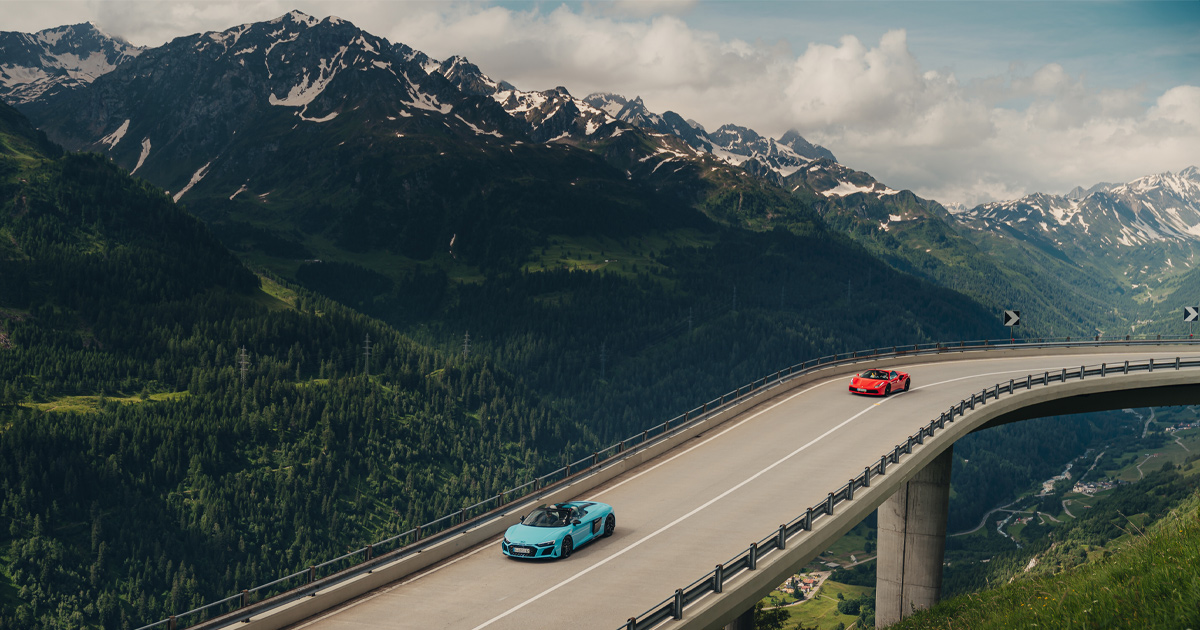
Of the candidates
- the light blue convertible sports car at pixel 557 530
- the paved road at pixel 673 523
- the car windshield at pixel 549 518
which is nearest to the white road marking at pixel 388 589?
the paved road at pixel 673 523

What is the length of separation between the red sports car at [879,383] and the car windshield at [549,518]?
34.8 metres

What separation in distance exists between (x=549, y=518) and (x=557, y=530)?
892mm

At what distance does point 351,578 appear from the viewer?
100 ft

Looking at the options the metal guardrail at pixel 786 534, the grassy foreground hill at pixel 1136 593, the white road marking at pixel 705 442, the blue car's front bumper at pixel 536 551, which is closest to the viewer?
the grassy foreground hill at pixel 1136 593

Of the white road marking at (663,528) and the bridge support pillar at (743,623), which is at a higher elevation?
the white road marking at (663,528)

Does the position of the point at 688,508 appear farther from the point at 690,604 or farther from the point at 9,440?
the point at 9,440

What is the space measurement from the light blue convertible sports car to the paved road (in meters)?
0.47

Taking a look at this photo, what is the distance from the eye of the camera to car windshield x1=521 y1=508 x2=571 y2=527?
1316 inches

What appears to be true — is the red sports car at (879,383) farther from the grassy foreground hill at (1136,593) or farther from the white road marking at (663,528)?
the grassy foreground hill at (1136,593)

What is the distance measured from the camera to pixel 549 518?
33.6 metres

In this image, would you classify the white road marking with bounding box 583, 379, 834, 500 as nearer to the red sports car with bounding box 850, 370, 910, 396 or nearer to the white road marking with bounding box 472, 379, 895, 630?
the red sports car with bounding box 850, 370, 910, 396

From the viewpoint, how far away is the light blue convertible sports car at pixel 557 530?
106 ft

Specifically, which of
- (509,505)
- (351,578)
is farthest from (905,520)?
(351,578)

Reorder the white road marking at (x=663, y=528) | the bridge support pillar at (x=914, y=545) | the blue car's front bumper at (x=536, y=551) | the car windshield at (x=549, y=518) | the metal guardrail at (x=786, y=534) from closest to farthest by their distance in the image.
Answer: the metal guardrail at (x=786, y=534) → the white road marking at (x=663, y=528) → the blue car's front bumper at (x=536, y=551) → the car windshield at (x=549, y=518) → the bridge support pillar at (x=914, y=545)
